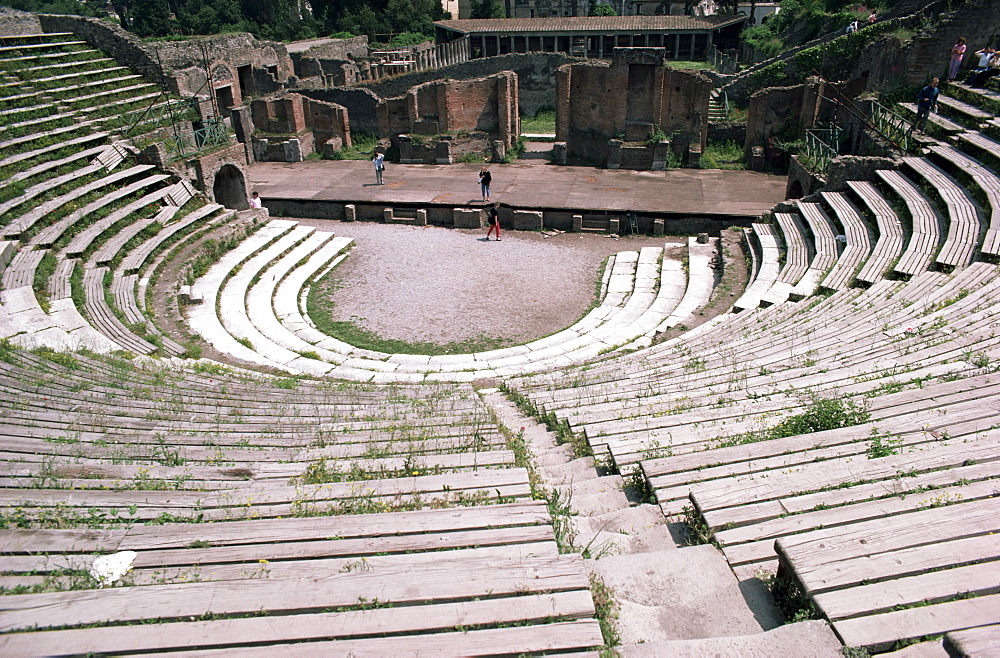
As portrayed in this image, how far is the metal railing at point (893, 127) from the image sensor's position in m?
16.0

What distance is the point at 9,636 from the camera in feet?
10.1

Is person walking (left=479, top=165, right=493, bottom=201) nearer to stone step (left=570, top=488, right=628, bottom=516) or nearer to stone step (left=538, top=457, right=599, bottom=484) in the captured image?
stone step (left=538, top=457, right=599, bottom=484)

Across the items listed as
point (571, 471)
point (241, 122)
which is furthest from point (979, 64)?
point (241, 122)

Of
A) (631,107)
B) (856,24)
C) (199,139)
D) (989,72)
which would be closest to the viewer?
(989,72)

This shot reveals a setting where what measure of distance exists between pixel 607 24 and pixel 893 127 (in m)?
30.6

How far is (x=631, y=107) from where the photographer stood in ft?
80.3

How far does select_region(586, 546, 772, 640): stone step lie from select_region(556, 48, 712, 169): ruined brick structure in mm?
21696

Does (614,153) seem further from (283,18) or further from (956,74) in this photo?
(283,18)

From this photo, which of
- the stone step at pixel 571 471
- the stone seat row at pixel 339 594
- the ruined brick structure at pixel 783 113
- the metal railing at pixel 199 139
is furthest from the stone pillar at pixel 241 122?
the stone seat row at pixel 339 594

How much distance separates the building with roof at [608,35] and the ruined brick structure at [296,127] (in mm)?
20632

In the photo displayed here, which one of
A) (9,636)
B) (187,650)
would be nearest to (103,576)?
(9,636)

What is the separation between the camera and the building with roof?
4272 cm

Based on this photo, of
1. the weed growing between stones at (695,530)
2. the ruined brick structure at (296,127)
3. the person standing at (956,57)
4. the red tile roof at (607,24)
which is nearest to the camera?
the weed growing between stones at (695,530)

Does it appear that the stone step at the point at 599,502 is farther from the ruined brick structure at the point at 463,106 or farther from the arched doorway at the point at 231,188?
the ruined brick structure at the point at 463,106
